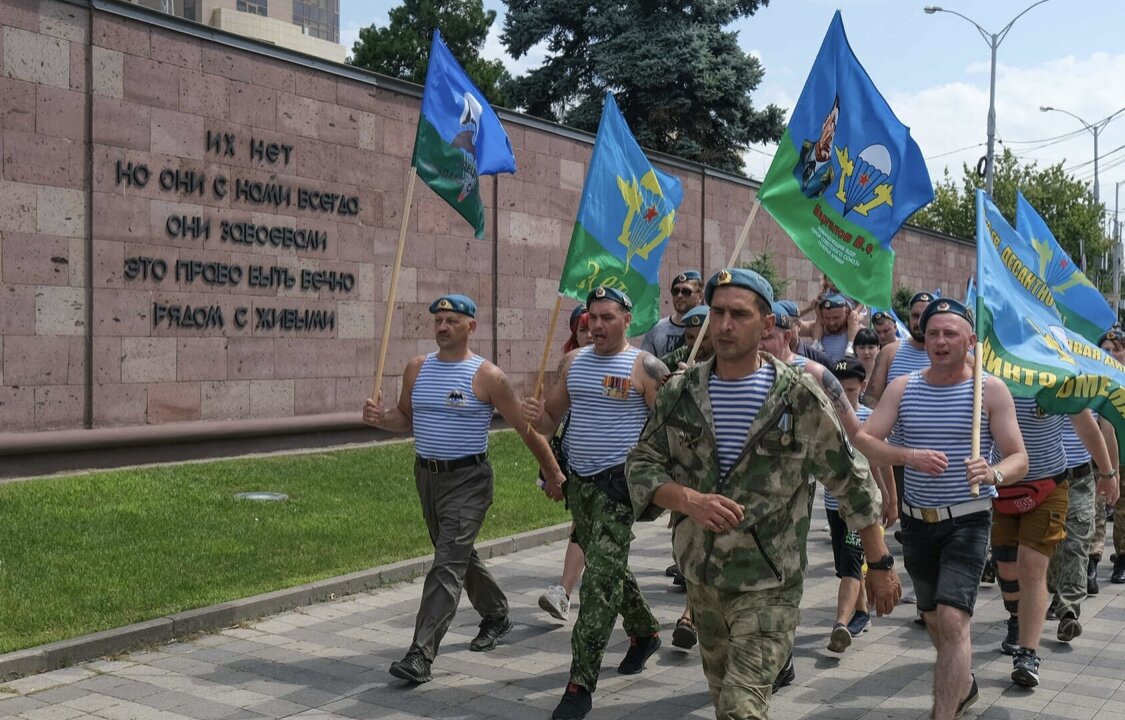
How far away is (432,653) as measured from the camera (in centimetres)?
634

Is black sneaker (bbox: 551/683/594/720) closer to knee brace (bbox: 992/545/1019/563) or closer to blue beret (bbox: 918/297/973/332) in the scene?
blue beret (bbox: 918/297/973/332)

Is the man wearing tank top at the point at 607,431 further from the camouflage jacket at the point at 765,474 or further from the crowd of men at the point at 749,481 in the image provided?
the camouflage jacket at the point at 765,474

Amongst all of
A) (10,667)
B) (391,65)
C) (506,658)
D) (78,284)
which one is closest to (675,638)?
(506,658)

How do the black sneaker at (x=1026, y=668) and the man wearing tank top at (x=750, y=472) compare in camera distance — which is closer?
the man wearing tank top at (x=750, y=472)

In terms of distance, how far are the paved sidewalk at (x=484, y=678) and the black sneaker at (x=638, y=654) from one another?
59 millimetres

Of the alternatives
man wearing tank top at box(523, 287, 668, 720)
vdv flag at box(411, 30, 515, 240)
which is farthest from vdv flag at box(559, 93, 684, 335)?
man wearing tank top at box(523, 287, 668, 720)

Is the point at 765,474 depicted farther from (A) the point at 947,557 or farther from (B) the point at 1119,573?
(B) the point at 1119,573

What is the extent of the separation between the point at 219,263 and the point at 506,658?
7451mm

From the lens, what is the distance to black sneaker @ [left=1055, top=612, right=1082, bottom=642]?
7277mm

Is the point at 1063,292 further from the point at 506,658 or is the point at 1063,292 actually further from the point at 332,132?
the point at 332,132

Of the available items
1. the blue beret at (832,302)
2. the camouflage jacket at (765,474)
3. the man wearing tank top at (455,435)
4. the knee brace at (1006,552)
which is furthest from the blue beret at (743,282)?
the blue beret at (832,302)

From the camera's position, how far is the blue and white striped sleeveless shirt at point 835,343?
33.0 feet

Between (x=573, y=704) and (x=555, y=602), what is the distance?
190 centimetres

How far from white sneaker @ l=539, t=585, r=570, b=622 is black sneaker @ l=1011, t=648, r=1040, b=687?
261 cm
